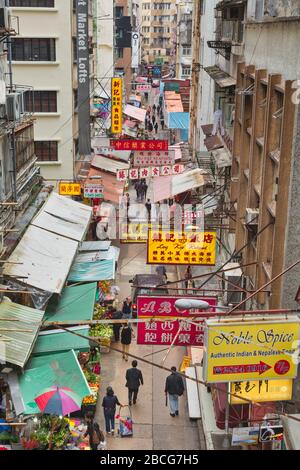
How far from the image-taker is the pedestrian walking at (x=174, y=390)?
17.4 m

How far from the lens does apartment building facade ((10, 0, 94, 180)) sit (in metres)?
32.6

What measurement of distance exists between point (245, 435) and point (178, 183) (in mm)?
18654

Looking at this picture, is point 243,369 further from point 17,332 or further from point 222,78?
point 222,78

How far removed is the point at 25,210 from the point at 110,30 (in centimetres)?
4039

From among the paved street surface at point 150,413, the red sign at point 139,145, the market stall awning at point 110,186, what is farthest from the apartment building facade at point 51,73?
the paved street surface at point 150,413

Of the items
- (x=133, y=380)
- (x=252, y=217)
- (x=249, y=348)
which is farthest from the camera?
(x=252, y=217)

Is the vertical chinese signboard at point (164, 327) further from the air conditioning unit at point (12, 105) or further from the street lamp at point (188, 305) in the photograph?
the air conditioning unit at point (12, 105)

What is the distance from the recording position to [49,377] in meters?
16.4

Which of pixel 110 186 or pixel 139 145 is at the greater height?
pixel 139 145

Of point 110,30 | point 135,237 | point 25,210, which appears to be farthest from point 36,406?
point 110,30

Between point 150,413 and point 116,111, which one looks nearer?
point 150,413

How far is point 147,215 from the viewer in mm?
36250

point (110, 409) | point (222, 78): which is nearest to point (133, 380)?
point (110, 409)

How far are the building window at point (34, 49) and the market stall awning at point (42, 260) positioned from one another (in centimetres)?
1305
